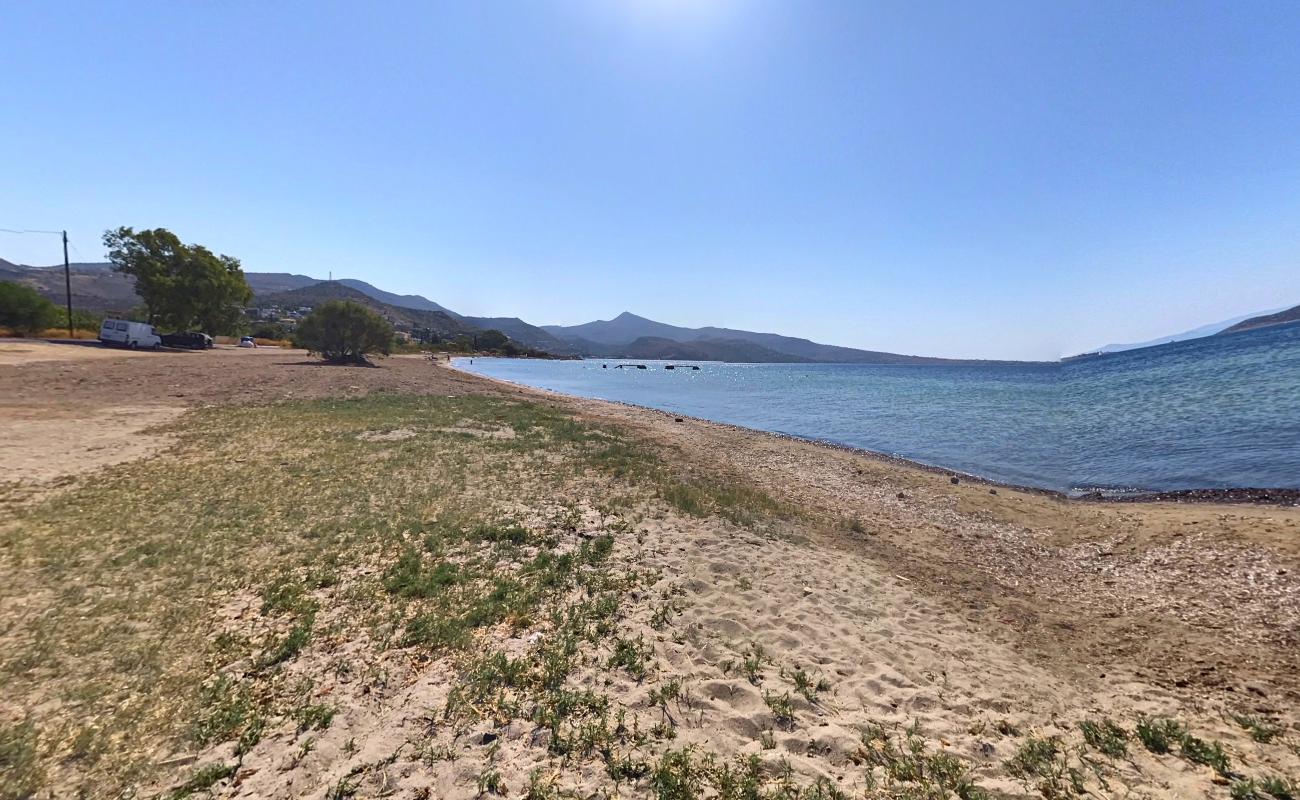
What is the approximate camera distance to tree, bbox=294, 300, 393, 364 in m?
54.4

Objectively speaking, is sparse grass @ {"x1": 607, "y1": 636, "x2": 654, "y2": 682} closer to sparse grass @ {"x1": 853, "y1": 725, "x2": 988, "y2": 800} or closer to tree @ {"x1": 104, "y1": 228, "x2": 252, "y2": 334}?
sparse grass @ {"x1": 853, "y1": 725, "x2": 988, "y2": 800}

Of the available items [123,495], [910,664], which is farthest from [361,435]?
[910,664]

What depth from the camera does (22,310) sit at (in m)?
52.1

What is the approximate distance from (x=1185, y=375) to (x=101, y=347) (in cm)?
10170

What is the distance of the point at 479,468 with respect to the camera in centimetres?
1341

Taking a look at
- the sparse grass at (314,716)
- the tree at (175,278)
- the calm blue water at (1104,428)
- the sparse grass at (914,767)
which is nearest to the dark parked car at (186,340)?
the tree at (175,278)

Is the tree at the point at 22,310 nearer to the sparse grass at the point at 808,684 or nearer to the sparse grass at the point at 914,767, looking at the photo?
the sparse grass at the point at 808,684

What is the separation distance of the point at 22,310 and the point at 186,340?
1276cm

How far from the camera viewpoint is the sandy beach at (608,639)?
4.28 meters

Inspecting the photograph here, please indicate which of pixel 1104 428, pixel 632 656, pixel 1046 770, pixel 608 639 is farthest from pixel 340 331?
pixel 1104 428

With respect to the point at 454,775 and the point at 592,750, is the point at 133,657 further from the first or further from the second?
the point at 592,750

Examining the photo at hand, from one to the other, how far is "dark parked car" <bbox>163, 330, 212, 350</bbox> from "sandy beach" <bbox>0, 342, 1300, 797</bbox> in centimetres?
5860

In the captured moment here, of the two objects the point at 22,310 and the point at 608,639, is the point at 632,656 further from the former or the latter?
the point at 22,310

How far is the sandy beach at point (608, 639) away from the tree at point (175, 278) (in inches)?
2424
